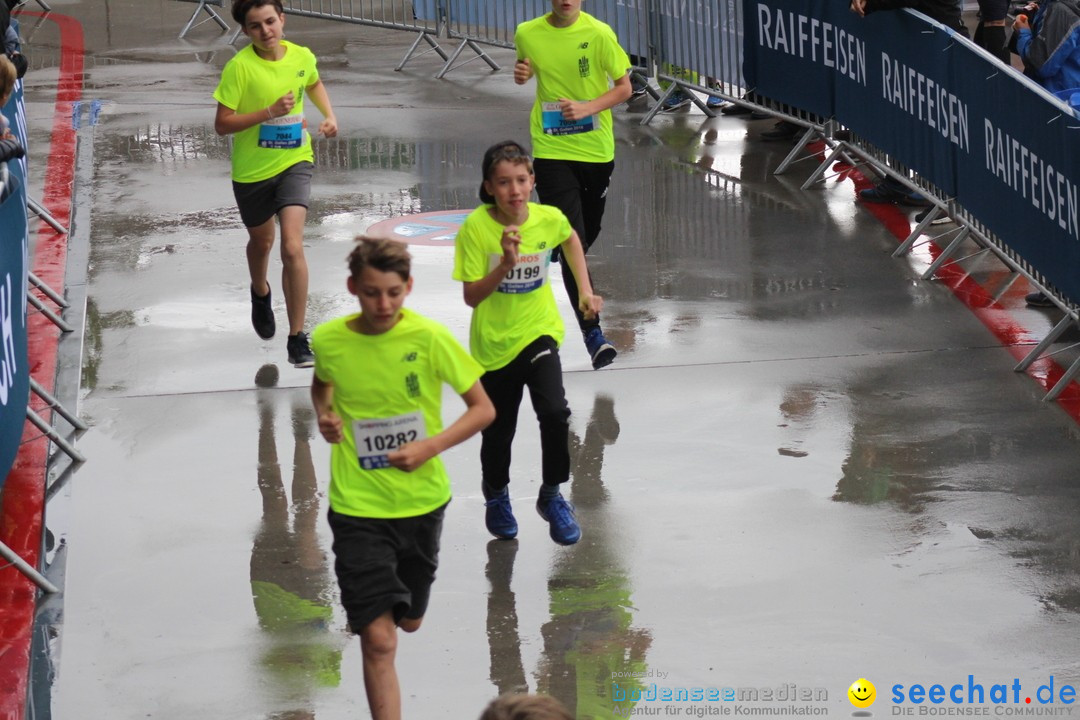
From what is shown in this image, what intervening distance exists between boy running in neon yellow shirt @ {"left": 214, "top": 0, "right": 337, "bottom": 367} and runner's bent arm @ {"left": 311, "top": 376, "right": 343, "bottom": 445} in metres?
3.68

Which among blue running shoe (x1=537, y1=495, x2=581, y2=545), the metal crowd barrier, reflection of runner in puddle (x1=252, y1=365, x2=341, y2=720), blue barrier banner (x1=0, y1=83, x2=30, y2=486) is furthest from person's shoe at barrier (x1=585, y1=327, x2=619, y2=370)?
the metal crowd barrier

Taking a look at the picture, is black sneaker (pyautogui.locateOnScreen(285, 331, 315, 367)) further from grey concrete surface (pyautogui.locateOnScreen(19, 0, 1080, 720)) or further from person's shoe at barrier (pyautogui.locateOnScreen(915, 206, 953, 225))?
person's shoe at barrier (pyautogui.locateOnScreen(915, 206, 953, 225))

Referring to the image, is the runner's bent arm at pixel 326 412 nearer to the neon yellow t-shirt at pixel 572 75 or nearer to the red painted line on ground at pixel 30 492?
the red painted line on ground at pixel 30 492

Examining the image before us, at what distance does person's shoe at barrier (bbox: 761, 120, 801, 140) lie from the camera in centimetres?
1372

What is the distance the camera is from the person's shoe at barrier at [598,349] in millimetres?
8148

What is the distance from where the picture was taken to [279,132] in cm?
854

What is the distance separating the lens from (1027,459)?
723 cm

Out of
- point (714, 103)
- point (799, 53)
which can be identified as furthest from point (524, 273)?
point (714, 103)

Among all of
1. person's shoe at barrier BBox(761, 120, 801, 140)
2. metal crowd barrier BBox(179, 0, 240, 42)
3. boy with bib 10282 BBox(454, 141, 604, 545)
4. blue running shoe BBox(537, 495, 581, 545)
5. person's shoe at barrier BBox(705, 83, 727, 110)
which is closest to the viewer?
boy with bib 10282 BBox(454, 141, 604, 545)

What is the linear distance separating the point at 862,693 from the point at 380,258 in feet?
7.40

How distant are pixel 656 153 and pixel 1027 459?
6.74 metres

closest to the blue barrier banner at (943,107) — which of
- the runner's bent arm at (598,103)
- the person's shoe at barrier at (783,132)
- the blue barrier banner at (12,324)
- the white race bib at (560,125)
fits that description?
the person's shoe at barrier at (783,132)

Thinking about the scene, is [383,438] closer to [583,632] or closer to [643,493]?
[583,632]

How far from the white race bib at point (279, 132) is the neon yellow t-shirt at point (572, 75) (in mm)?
1353
